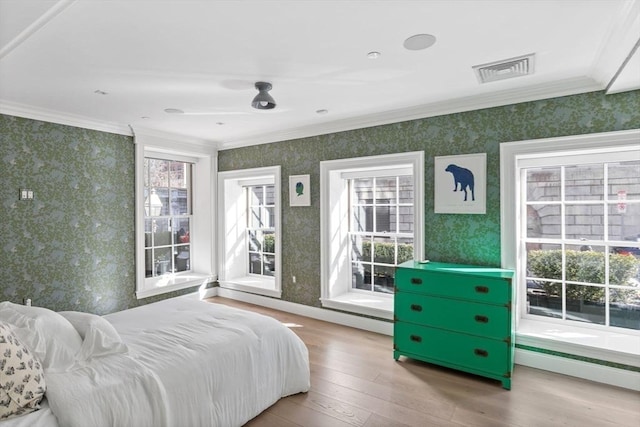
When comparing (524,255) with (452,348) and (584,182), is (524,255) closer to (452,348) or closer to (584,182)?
(584,182)

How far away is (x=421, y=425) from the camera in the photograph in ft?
7.11

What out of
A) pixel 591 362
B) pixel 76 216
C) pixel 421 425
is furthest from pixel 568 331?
pixel 76 216

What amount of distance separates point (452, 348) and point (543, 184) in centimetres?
176

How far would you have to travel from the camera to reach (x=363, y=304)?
390 cm

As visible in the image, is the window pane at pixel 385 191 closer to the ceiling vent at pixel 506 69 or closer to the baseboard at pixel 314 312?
the baseboard at pixel 314 312

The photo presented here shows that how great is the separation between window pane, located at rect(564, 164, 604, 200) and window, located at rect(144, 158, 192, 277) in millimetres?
4972

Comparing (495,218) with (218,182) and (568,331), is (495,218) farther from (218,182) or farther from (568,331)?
(218,182)

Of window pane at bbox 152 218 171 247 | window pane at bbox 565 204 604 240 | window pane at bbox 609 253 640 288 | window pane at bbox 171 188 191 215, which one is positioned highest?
window pane at bbox 171 188 191 215

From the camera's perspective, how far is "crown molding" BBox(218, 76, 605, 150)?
2758 mm

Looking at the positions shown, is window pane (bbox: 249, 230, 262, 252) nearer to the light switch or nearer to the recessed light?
the light switch

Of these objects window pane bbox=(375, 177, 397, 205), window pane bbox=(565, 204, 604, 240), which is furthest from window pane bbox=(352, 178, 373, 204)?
window pane bbox=(565, 204, 604, 240)

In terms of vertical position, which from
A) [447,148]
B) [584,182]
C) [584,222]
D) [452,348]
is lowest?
[452,348]

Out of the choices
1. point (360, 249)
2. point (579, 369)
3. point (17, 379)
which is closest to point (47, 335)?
point (17, 379)

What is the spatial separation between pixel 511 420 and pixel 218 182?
15.2 ft
